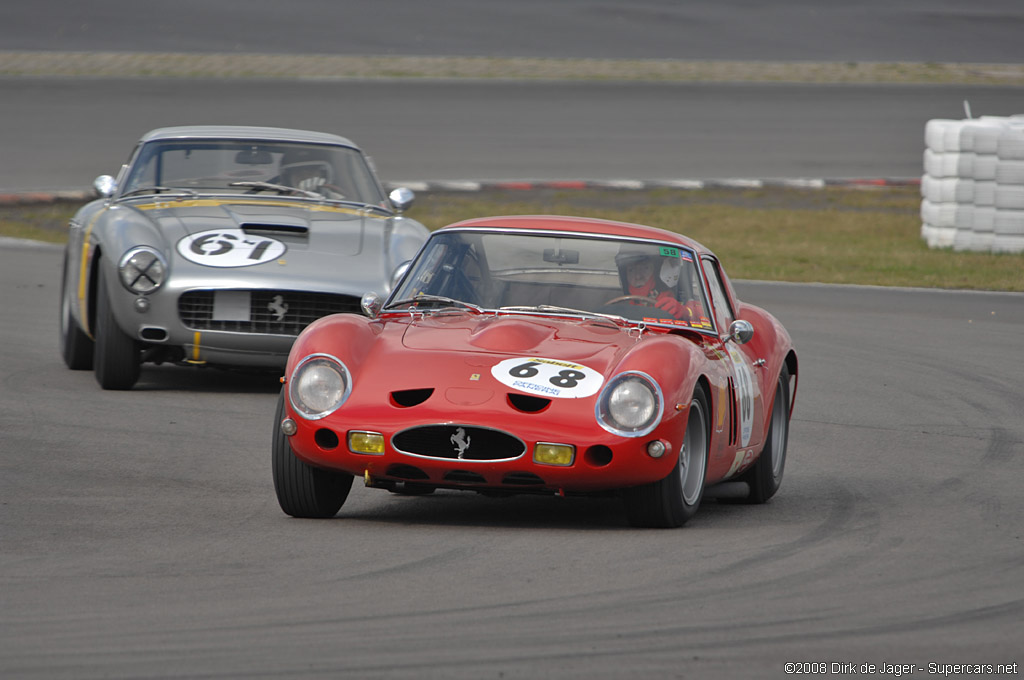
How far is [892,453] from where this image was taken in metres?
7.49

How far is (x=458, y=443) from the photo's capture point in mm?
5246

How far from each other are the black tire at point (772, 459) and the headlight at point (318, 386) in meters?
1.81

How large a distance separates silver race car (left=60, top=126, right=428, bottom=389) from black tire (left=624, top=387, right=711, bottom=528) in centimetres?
329

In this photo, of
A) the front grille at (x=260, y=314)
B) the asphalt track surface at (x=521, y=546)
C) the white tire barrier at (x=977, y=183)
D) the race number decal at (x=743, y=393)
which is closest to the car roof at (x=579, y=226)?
the race number decal at (x=743, y=393)

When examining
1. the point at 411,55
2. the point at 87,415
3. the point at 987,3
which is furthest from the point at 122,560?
the point at 987,3

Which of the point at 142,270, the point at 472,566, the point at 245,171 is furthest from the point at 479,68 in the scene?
the point at 472,566

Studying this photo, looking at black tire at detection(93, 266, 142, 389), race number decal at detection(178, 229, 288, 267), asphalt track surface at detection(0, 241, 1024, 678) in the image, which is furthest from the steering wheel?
black tire at detection(93, 266, 142, 389)

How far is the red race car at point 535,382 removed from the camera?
5238mm

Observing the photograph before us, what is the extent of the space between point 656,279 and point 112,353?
3554 millimetres

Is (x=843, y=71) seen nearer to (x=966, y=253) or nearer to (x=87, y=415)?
(x=966, y=253)

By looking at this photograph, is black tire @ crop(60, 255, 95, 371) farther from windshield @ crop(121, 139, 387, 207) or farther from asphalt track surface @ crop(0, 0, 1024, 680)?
windshield @ crop(121, 139, 387, 207)

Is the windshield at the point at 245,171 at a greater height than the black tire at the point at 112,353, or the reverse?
the windshield at the point at 245,171

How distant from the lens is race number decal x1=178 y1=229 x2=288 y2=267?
8.65 m

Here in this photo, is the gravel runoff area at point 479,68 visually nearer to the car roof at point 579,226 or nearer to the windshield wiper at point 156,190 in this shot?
the windshield wiper at point 156,190
